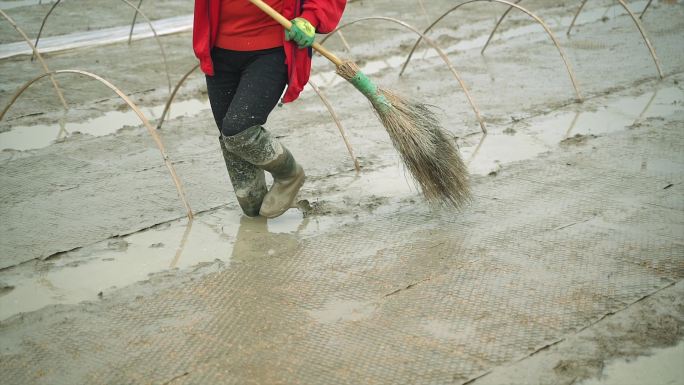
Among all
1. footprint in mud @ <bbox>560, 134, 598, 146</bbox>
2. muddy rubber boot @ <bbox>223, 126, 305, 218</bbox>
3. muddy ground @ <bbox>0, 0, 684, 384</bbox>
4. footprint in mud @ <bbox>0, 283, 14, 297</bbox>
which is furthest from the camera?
footprint in mud @ <bbox>560, 134, 598, 146</bbox>

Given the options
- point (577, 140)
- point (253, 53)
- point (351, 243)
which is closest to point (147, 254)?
point (351, 243)

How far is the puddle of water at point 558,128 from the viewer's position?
576cm

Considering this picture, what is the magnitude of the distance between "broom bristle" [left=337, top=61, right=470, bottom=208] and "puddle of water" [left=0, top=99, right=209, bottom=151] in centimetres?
301

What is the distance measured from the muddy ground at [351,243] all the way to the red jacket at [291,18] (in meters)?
0.94

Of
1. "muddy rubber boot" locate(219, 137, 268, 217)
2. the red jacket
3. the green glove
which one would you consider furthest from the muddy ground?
the green glove

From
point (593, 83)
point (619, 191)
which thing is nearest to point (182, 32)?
point (593, 83)

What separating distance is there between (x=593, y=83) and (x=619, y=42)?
204 cm

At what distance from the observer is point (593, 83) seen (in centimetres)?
768

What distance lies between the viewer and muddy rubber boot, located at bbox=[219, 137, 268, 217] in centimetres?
456

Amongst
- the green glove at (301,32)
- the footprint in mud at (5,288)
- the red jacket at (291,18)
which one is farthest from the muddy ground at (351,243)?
the green glove at (301,32)

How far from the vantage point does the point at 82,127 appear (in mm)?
6723

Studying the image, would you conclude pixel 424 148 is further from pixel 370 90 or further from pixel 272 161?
pixel 272 161

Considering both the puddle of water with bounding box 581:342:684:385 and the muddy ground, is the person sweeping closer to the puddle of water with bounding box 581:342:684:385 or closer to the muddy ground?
the muddy ground

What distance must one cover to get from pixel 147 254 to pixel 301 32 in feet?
4.77
